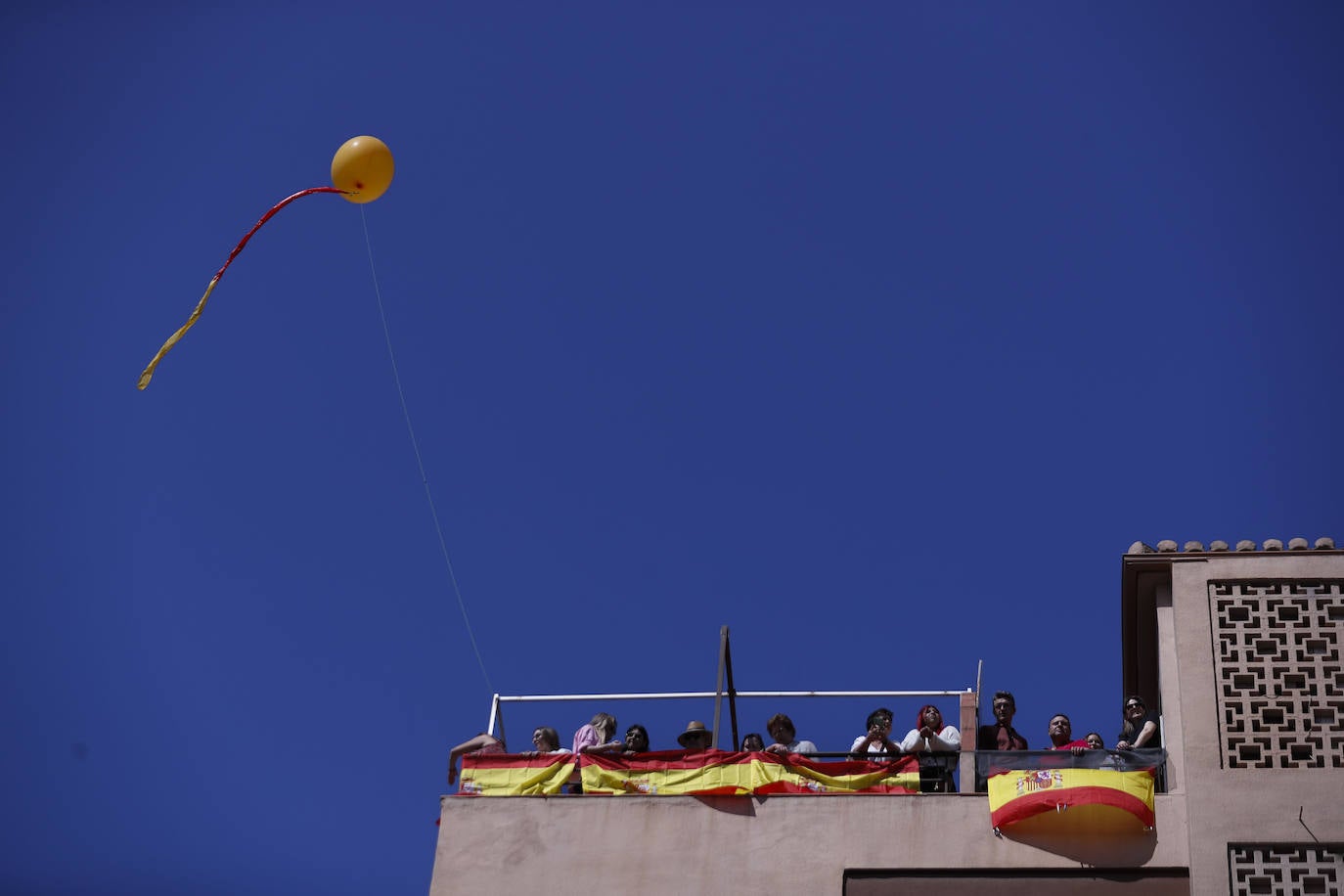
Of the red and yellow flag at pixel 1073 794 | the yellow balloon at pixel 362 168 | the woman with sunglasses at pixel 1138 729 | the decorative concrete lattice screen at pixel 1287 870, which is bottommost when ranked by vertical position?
the decorative concrete lattice screen at pixel 1287 870

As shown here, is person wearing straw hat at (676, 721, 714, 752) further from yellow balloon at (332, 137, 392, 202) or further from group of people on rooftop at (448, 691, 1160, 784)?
yellow balloon at (332, 137, 392, 202)

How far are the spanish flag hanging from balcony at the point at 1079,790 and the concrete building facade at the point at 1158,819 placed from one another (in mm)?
137

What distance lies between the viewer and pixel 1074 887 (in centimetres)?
1830

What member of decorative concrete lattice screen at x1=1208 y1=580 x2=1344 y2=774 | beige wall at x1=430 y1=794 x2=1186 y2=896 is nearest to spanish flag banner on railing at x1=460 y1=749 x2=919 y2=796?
beige wall at x1=430 y1=794 x2=1186 y2=896

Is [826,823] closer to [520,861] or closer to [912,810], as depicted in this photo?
[912,810]

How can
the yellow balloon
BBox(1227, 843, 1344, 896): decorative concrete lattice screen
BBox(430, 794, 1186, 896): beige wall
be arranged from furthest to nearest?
the yellow balloon < BBox(430, 794, 1186, 896): beige wall < BBox(1227, 843, 1344, 896): decorative concrete lattice screen

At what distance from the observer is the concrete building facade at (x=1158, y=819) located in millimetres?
18094

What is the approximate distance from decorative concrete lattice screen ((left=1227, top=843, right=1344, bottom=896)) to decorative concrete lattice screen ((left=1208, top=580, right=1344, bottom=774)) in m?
0.80

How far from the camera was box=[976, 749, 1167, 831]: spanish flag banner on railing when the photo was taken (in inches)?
728

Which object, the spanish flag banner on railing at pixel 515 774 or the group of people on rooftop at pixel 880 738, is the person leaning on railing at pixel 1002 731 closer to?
the group of people on rooftop at pixel 880 738

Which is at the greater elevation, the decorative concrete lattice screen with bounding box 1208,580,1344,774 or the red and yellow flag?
the decorative concrete lattice screen with bounding box 1208,580,1344,774

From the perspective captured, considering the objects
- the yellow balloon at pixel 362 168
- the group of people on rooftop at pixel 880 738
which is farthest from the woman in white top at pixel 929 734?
the yellow balloon at pixel 362 168

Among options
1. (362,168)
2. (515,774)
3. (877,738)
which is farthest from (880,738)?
(362,168)

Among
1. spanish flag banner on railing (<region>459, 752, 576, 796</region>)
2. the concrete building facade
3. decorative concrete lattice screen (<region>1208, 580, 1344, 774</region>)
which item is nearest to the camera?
the concrete building facade
